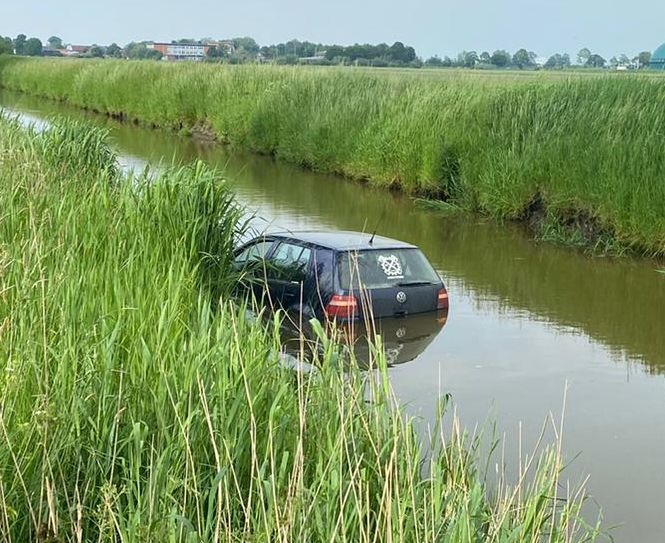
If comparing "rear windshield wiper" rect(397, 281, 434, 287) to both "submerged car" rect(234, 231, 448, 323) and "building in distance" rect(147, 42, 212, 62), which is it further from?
"building in distance" rect(147, 42, 212, 62)

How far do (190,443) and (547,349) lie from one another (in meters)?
7.14

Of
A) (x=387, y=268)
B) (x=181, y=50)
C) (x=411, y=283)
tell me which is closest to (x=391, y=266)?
(x=387, y=268)

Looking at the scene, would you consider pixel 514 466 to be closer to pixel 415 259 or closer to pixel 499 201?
pixel 415 259

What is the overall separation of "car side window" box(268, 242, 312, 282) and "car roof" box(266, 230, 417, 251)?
130mm

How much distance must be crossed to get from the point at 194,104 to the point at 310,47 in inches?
2392

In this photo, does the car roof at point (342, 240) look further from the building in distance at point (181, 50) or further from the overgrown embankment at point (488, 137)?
the building in distance at point (181, 50)

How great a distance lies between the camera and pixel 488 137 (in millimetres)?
21766

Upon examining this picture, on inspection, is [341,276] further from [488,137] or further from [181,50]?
[181,50]

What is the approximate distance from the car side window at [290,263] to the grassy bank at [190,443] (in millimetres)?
3149

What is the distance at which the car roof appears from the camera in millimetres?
10953

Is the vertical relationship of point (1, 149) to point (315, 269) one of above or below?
above

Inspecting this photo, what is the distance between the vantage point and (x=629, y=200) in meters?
17.3

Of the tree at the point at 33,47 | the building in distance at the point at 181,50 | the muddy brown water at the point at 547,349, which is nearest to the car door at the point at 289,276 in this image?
the muddy brown water at the point at 547,349

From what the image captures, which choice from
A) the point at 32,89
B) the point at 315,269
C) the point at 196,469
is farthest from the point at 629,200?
the point at 32,89
